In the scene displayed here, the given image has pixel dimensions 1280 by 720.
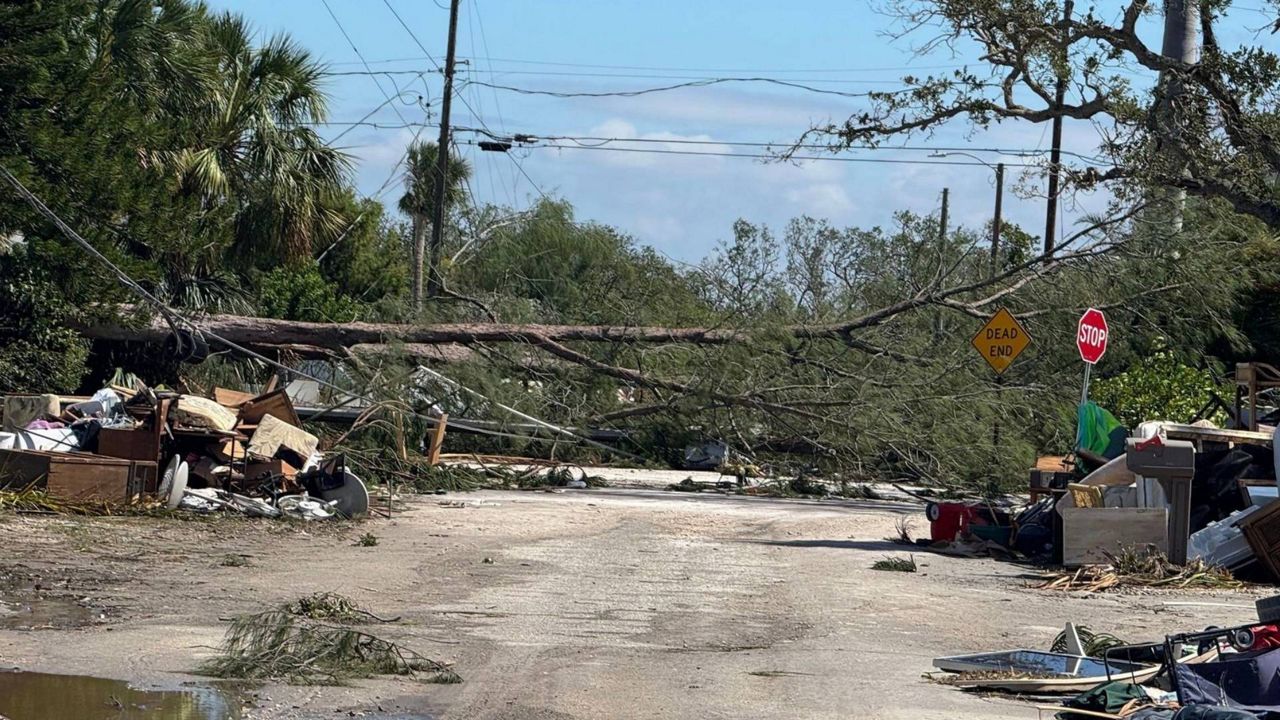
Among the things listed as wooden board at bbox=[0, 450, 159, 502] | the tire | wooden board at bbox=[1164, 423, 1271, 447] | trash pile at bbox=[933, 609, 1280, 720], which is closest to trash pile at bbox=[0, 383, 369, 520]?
wooden board at bbox=[0, 450, 159, 502]

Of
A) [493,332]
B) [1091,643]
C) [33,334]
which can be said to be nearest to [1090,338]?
[493,332]

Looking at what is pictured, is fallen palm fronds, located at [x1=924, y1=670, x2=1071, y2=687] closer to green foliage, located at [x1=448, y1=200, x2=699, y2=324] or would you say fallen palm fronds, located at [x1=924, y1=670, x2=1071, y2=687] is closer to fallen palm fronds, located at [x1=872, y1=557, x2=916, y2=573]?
fallen palm fronds, located at [x1=872, y1=557, x2=916, y2=573]

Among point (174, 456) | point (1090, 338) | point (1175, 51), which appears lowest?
point (174, 456)

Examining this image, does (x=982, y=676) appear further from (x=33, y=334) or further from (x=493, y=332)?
(x=33, y=334)

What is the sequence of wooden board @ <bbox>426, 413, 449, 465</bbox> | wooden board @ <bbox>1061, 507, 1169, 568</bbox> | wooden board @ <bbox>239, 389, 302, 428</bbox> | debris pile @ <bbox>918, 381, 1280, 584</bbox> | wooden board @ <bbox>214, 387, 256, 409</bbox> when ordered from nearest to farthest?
debris pile @ <bbox>918, 381, 1280, 584</bbox>
wooden board @ <bbox>1061, 507, 1169, 568</bbox>
wooden board @ <bbox>239, 389, 302, 428</bbox>
wooden board @ <bbox>214, 387, 256, 409</bbox>
wooden board @ <bbox>426, 413, 449, 465</bbox>

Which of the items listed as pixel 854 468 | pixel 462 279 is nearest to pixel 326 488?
pixel 854 468

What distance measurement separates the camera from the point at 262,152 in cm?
2234

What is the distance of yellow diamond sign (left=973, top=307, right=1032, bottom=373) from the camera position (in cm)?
1741

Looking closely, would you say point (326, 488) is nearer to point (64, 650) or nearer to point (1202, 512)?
point (64, 650)

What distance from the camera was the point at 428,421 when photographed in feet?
59.4

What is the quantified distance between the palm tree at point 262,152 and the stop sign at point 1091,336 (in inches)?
471

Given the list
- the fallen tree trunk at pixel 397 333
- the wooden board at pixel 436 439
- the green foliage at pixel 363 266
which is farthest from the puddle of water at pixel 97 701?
the green foliage at pixel 363 266

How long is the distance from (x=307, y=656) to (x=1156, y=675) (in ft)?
12.4

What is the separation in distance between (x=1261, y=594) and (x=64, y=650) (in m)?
8.09
